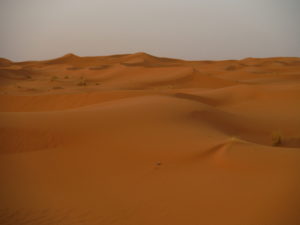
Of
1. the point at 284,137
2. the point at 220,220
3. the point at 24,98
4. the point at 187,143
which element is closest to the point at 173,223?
the point at 220,220

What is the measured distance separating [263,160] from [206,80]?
696 inches

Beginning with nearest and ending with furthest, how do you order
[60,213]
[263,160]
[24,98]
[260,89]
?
[60,213]
[263,160]
[24,98]
[260,89]

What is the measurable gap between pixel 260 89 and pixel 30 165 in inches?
466

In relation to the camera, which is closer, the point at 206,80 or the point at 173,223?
the point at 173,223

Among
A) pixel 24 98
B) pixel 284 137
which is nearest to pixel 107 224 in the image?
pixel 284 137

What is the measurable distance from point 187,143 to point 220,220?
8.20 feet

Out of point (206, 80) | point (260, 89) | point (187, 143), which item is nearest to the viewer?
point (187, 143)

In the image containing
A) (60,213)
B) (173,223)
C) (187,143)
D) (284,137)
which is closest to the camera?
(173,223)

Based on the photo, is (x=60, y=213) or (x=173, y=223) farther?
(x=60, y=213)

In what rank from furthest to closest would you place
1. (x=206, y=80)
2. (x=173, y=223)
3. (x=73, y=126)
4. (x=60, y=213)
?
(x=206, y=80), (x=73, y=126), (x=60, y=213), (x=173, y=223)

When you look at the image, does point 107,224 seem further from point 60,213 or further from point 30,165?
point 30,165

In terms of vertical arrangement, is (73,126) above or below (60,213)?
above

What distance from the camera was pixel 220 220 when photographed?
349 cm

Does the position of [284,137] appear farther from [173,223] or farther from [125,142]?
[173,223]
